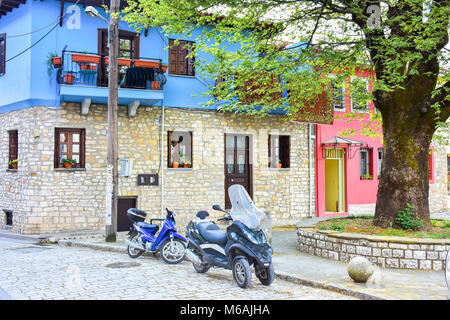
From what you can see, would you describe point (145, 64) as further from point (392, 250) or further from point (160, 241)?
point (392, 250)

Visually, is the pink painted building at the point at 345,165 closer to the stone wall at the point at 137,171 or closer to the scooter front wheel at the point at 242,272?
the stone wall at the point at 137,171

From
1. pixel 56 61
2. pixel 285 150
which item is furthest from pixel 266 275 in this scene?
pixel 285 150

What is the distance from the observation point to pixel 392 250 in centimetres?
805

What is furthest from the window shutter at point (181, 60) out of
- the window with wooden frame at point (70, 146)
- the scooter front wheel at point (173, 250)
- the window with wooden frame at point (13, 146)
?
the scooter front wheel at point (173, 250)

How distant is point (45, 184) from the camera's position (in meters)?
12.8

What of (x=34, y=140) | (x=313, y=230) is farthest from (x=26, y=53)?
(x=313, y=230)

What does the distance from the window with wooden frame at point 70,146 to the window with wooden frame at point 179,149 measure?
2.78 meters

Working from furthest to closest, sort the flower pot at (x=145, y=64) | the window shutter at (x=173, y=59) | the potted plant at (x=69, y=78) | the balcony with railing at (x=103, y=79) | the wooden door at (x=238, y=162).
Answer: the wooden door at (x=238, y=162) < the window shutter at (x=173, y=59) < the flower pot at (x=145, y=64) < the balcony with railing at (x=103, y=79) < the potted plant at (x=69, y=78)

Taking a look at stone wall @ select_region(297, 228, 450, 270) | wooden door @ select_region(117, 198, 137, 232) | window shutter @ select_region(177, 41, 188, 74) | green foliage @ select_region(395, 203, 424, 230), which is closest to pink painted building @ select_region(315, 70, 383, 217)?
window shutter @ select_region(177, 41, 188, 74)

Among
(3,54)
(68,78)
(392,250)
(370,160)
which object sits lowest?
(392,250)

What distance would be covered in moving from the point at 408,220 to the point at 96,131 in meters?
9.20

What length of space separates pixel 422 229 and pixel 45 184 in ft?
33.1

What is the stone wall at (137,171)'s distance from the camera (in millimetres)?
12797

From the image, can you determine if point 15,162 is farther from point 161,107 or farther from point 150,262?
point 150,262
